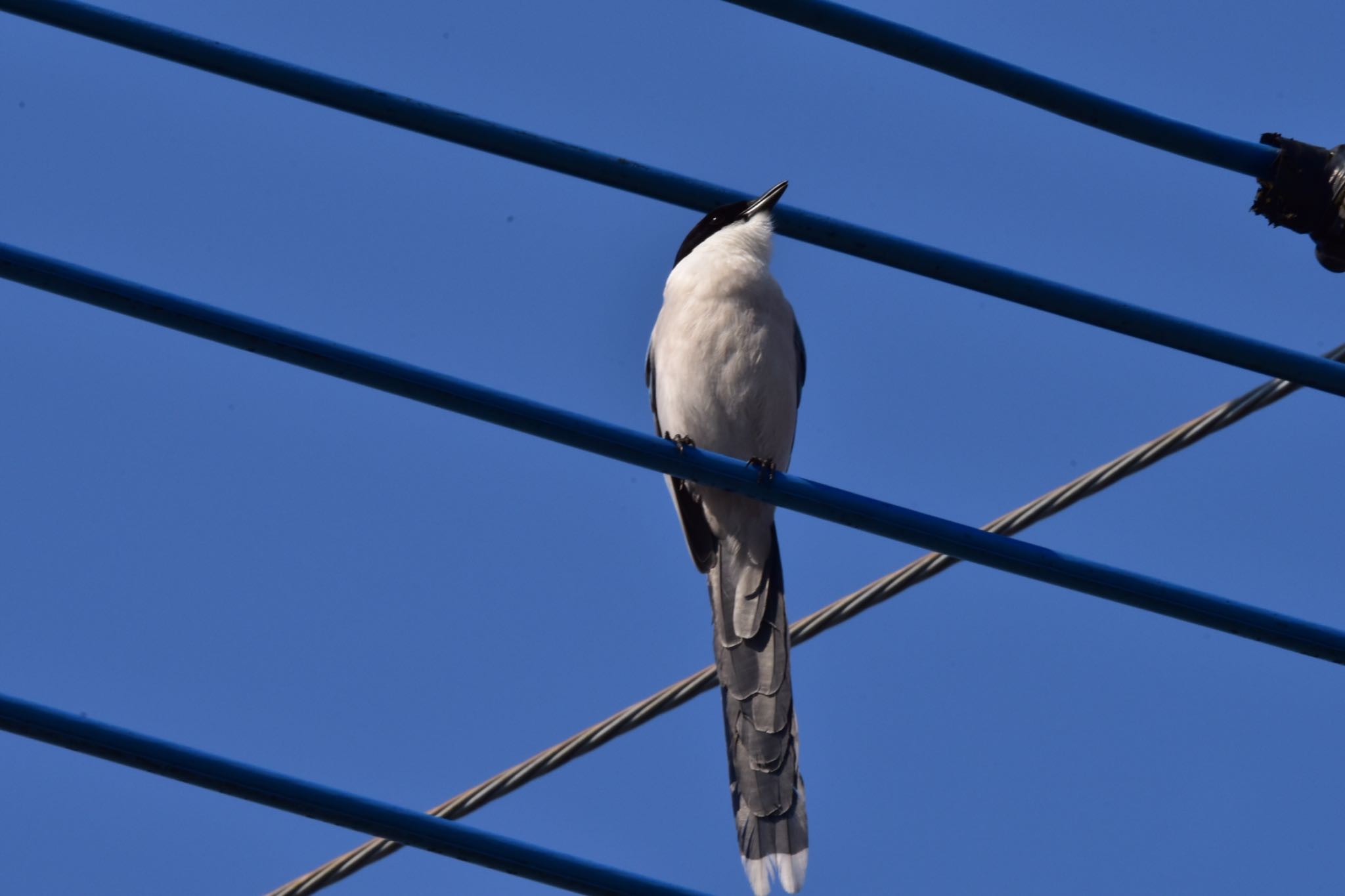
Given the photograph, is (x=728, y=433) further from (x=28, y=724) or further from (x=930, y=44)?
(x=28, y=724)

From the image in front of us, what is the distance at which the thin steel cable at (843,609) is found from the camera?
3.97 meters

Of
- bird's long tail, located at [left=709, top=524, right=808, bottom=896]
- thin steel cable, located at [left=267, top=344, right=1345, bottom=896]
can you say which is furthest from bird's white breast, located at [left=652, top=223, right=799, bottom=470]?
thin steel cable, located at [left=267, top=344, right=1345, bottom=896]

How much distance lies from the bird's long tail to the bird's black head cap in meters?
1.40

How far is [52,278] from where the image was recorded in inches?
130

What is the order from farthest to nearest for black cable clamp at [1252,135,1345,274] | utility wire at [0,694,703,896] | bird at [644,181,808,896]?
1. bird at [644,181,808,896]
2. black cable clamp at [1252,135,1345,274]
3. utility wire at [0,694,703,896]

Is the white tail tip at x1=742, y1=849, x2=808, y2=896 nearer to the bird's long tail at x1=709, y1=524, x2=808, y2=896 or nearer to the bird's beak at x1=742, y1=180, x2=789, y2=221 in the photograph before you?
the bird's long tail at x1=709, y1=524, x2=808, y2=896

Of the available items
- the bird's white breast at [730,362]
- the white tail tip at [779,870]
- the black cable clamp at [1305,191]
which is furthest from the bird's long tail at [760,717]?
the black cable clamp at [1305,191]

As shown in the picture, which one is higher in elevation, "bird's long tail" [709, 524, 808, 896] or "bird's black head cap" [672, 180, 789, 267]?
"bird's black head cap" [672, 180, 789, 267]

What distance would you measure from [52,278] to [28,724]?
906 millimetres

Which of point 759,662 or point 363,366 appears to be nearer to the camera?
point 363,366

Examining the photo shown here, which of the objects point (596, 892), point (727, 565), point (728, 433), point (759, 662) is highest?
point (728, 433)

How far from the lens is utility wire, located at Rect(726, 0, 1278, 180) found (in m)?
3.91

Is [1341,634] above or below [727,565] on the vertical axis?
below

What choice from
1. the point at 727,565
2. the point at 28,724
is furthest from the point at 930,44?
the point at 727,565
